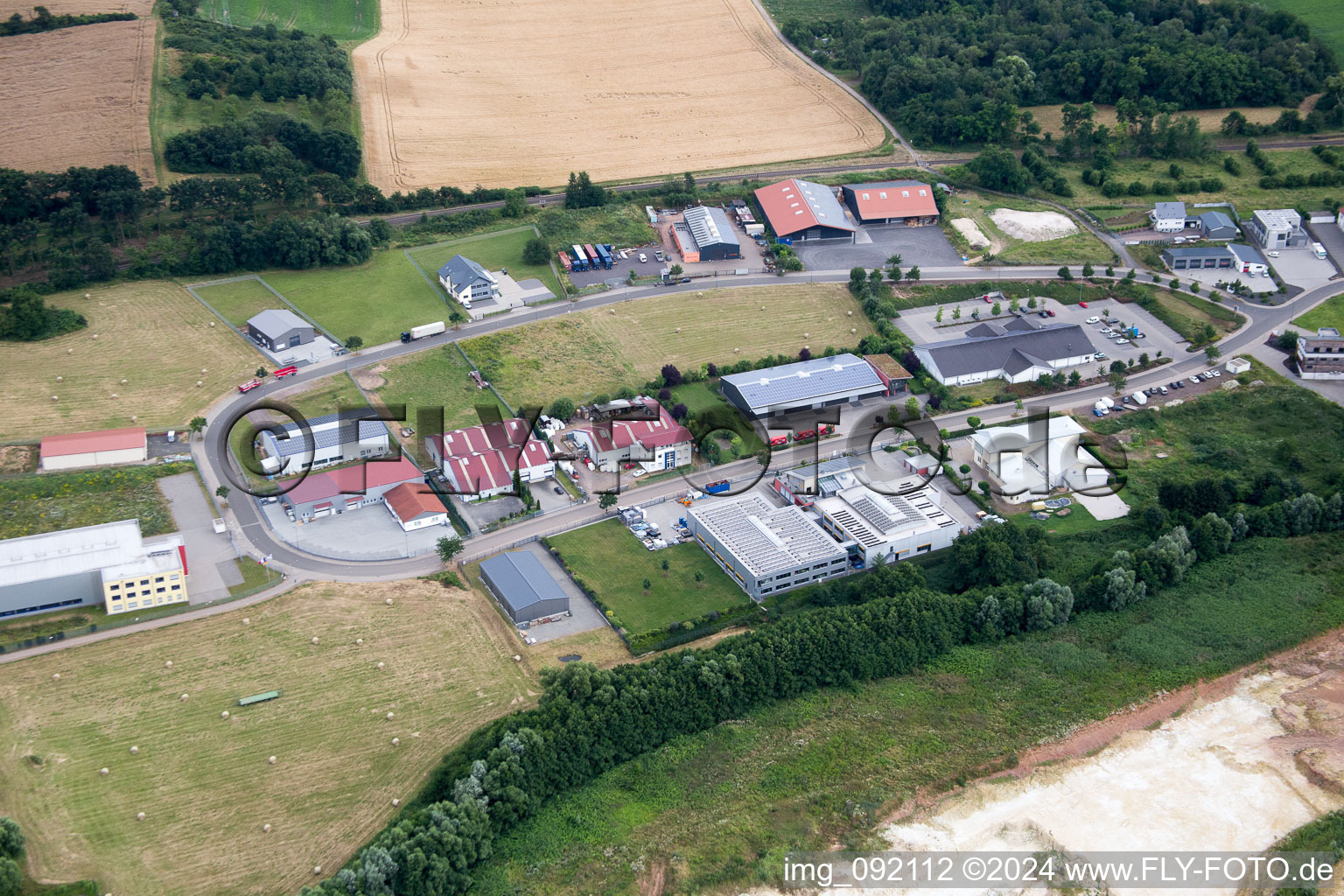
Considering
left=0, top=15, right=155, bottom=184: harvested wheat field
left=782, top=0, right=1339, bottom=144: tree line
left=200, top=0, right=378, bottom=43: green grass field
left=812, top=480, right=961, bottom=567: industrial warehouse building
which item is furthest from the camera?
left=200, top=0, right=378, bottom=43: green grass field

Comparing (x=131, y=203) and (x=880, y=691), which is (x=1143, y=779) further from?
(x=131, y=203)

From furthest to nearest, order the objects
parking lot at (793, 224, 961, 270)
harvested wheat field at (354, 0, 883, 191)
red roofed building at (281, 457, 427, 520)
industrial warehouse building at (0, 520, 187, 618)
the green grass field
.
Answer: the green grass field → harvested wheat field at (354, 0, 883, 191) → parking lot at (793, 224, 961, 270) → red roofed building at (281, 457, 427, 520) → industrial warehouse building at (0, 520, 187, 618)

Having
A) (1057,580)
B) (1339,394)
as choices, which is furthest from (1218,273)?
(1057,580)

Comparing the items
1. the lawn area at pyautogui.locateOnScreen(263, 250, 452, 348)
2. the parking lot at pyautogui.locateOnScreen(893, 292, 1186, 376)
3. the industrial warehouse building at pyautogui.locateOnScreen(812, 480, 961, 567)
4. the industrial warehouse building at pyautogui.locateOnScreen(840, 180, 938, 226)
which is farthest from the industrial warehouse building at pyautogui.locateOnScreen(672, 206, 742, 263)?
the industrial warehouse building at pyautogui.locateOnScreen(812, 480, 961, 567)

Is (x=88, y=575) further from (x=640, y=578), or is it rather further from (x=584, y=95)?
(x=584, y=95)

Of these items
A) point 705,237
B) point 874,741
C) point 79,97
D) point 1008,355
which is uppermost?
point 79,97

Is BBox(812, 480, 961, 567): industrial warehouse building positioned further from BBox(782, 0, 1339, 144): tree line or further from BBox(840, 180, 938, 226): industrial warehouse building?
BBox(782, 0, 1339, 144): tree line

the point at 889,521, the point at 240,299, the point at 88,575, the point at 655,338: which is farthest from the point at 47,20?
the point at 889,521

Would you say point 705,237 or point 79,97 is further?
point 79,97
